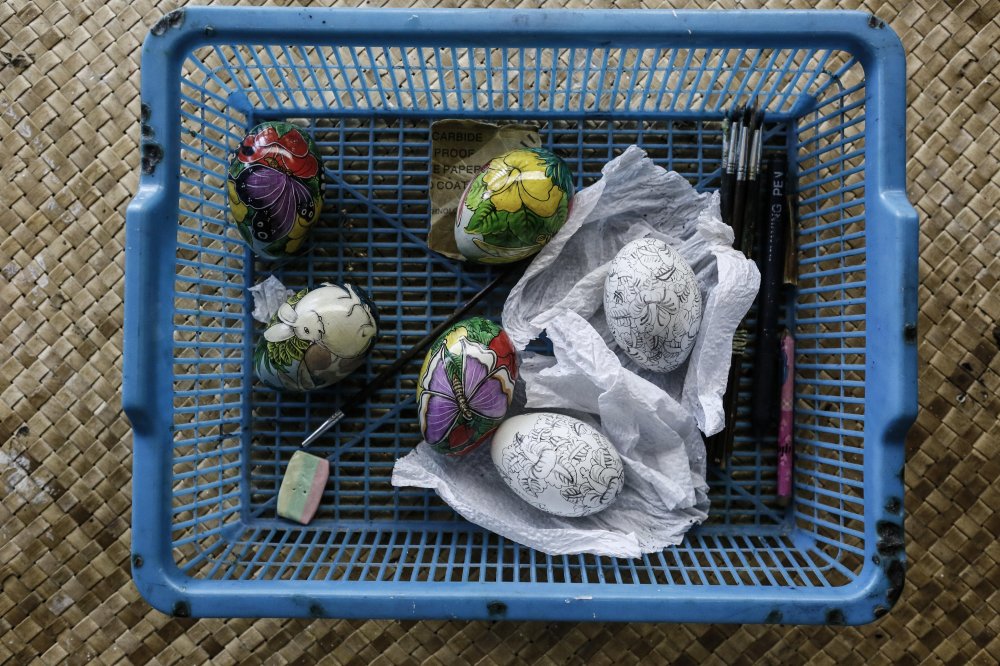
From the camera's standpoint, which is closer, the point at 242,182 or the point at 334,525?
the point at 242,182

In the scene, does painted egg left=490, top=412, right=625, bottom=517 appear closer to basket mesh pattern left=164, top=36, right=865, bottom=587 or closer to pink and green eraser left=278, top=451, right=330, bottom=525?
basket mesh pattern left=164, top=36, right=865, bottom=587

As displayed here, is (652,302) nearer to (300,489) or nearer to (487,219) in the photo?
(487,219)

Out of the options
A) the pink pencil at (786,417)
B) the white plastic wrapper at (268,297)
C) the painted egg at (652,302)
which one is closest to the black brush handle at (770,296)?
the pink pencil at (786,417)

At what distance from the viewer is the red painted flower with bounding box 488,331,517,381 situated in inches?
28.7

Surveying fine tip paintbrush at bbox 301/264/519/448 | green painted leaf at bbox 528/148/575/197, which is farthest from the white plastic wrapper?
green painted leaf at bbox 528/148/575/197

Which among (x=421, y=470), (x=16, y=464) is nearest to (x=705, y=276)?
(x=421, y=470)

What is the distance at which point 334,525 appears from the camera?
831 millimetres

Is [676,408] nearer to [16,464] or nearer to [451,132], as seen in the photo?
[451,132]

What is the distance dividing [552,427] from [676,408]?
16 centimetres

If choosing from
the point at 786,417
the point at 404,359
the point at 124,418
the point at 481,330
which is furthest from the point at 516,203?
the point at 124,418

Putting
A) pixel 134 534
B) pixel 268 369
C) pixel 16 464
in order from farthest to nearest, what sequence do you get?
pixel 16 464, pixel 268 369, pixel 134 534

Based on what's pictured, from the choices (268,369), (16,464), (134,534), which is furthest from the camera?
(16,464)

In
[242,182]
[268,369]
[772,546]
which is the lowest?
[772,546]

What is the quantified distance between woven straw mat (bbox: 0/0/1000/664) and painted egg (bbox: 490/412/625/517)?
0.23 meters
